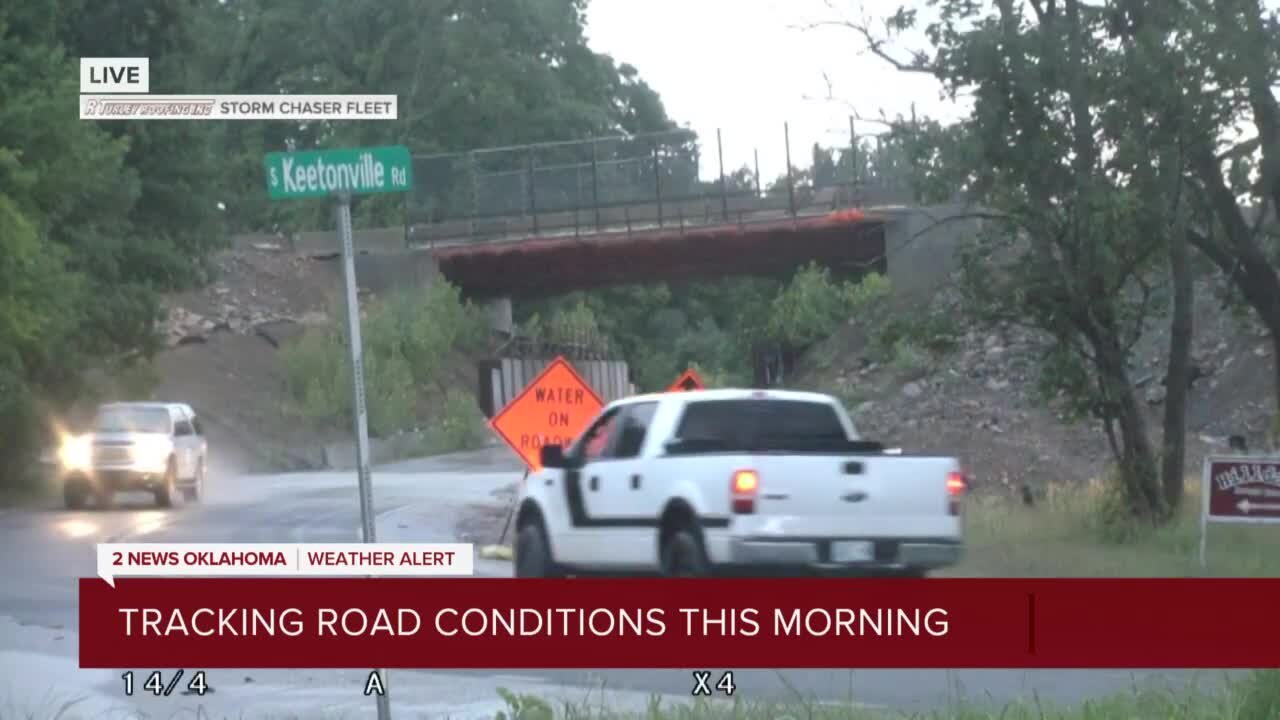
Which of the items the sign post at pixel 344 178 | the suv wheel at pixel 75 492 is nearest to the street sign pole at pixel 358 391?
the sign post at pixel 344 178

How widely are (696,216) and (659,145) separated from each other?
2.46 m

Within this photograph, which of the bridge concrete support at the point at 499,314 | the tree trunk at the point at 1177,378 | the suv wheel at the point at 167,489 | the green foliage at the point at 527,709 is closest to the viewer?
the green foliage at the point at 527,709

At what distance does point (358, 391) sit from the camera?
7.80 meters

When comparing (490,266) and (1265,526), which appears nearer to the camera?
(1265,526)

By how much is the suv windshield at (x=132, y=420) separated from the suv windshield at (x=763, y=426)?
17.5 metres

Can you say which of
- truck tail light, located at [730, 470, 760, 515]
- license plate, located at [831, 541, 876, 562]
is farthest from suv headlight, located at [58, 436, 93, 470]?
license plate, located at [831, 541, 876, 562]

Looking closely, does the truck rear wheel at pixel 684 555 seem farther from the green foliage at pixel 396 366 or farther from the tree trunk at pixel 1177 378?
the green foliage at pixel 396 366

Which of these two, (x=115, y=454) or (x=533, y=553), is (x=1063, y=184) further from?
(x=115, y=454)

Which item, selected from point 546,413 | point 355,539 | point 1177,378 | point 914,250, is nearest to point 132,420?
point 355,539

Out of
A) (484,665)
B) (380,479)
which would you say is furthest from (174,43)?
(484,665)

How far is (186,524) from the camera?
26984 millimetres

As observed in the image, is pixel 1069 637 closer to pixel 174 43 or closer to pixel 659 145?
pixel 174 43

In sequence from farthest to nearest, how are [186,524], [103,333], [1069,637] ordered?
[103,333], [186,524], [1069,637]

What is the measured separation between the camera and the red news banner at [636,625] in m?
9.30
